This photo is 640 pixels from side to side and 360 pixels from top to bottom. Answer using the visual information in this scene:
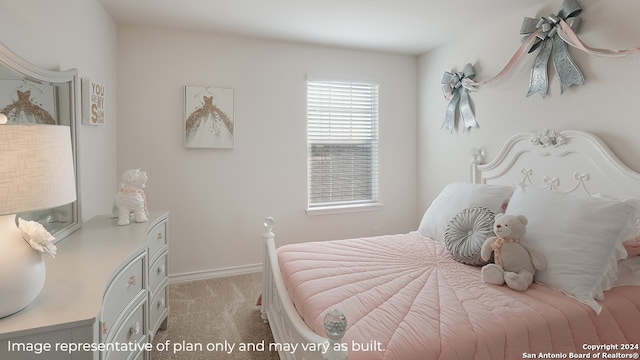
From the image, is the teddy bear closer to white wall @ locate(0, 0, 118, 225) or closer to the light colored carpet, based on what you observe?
the light colored carpet

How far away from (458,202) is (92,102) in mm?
2667

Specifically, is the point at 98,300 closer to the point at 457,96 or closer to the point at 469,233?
the point at 469,233

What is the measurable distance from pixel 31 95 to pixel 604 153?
3253 mm

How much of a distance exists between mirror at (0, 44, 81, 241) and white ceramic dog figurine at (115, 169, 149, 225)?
230mm

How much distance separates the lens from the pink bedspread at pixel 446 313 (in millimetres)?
1271

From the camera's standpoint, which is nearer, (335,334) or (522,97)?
(335,334)

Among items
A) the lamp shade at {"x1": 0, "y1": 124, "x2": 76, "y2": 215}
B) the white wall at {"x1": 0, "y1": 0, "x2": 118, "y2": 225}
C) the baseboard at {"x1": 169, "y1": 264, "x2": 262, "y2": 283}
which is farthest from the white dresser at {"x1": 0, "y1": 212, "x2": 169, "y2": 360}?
the baseboard at {"x1": 169, "y1": 264, "x2": 262, "y2": 283}

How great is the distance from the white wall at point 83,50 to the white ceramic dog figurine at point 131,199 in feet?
1.02

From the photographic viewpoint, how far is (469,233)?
2.13 meters

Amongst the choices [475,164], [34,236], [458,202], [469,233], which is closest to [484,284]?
[469,233]

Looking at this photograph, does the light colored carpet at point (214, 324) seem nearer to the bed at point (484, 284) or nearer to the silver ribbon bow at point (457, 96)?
the bed at point (484, 284)

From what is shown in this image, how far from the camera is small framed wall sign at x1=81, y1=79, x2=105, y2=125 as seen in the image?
7.25 feet

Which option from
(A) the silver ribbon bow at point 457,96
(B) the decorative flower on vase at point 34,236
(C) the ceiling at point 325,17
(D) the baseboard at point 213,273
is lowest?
(D) the baseboard at point 213,273

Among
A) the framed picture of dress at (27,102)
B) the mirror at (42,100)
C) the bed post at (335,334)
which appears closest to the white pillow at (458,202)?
the bed post at (335,334)
